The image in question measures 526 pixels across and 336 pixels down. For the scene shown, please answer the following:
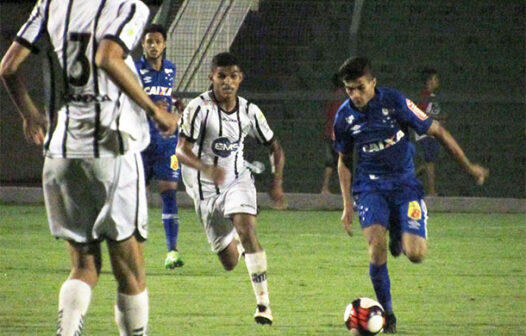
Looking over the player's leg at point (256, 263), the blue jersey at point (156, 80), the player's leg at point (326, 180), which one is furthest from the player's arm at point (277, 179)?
the player's leg at point (326, 180)

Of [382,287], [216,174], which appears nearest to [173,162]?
[382,287]

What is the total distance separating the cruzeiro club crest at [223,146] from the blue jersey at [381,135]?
50.4 inches

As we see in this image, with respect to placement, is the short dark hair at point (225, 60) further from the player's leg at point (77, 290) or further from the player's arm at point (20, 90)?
the player's leg at point (77, 290)

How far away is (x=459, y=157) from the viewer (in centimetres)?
835

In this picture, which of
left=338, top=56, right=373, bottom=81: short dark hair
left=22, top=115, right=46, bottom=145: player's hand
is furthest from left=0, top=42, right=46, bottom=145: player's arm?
left=338, top=56, right=373, bottom=81: short dark hair

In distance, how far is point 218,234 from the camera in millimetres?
9812

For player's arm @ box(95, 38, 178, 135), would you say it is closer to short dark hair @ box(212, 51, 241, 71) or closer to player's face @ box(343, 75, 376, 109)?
player's face @ box(343, 75, 376, 109)

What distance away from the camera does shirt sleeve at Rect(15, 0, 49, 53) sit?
5.95 m

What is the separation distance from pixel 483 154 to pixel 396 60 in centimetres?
196

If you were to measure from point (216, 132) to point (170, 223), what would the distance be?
2.33 meters

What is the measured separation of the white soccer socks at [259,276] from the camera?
868 centimetres

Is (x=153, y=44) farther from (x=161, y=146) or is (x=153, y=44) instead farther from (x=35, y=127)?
(x=35, y=127)

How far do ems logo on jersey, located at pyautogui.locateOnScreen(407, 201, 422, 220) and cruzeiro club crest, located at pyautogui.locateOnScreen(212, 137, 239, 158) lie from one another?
1772mm

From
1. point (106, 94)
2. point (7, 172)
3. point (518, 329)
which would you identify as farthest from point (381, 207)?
point (7, 172)
